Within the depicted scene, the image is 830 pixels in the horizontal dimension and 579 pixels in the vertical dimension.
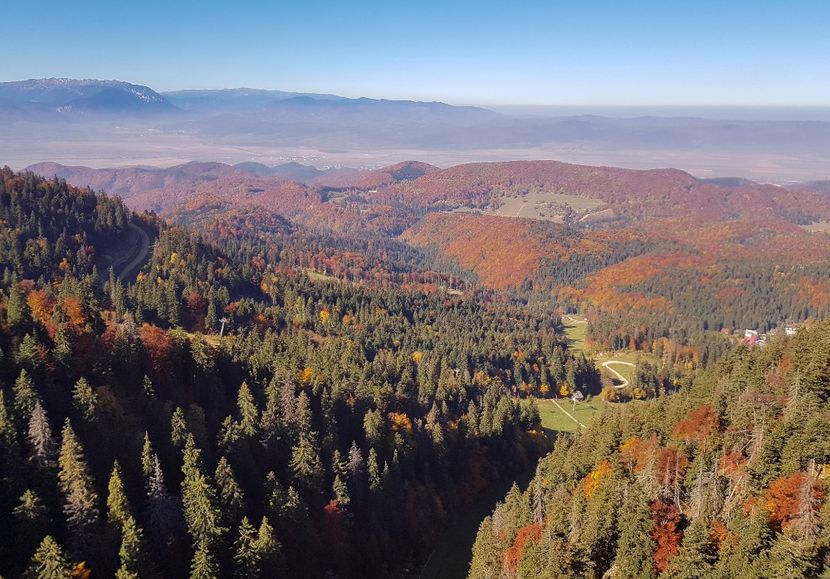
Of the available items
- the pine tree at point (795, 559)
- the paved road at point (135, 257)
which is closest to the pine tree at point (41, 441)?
the pine tree at point (795, 559)

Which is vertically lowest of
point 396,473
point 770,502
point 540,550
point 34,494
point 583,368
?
point 583,368

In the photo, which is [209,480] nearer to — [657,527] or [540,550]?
[540,550]

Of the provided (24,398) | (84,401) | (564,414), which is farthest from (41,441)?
(564,414)

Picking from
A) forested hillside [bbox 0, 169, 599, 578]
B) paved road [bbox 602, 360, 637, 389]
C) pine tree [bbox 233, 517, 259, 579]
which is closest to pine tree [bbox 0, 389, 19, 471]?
forested hillside [bbox 0, 169, 599, 578]

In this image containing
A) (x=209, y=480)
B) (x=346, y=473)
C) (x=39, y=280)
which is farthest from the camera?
(x=39, y=280)

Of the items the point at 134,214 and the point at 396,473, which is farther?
the point at 134,214

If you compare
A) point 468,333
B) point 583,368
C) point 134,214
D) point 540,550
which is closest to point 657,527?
point 540,550
